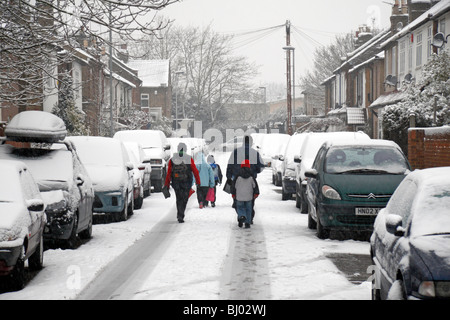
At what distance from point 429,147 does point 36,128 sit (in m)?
9.60

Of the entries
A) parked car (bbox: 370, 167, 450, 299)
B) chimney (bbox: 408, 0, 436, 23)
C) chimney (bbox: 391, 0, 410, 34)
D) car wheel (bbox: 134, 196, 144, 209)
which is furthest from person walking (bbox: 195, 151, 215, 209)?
chimney (bbox: 391, 0, 410, 34)

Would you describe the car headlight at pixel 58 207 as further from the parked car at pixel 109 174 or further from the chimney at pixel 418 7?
the chimney at pixel 418 7

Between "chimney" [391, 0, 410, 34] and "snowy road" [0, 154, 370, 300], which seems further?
"chimney" [391, 0, 410, 34]

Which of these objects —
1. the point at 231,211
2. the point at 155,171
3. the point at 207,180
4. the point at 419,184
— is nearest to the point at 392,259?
the point at 419,184

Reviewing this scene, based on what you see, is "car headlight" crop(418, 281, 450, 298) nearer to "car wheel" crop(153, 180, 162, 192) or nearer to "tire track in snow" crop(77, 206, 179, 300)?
"tire track in snow" crop(77, 206, 179, 300)

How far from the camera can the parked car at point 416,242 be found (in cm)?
518

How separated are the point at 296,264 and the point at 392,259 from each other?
12.4 feet

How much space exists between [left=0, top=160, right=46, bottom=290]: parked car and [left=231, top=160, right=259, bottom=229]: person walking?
536 centimetres

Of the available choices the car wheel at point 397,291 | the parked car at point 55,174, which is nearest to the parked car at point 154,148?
the parked car at point 55,174

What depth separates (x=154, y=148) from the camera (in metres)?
25.7

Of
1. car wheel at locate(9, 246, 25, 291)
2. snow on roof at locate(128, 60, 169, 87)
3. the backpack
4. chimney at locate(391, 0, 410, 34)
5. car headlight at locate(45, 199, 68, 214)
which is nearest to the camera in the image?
car wheel at locate(9, 246, 25, 291)

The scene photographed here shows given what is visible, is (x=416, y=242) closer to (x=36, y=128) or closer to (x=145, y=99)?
(x=36, y=128)

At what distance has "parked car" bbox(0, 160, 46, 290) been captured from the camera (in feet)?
25.1
